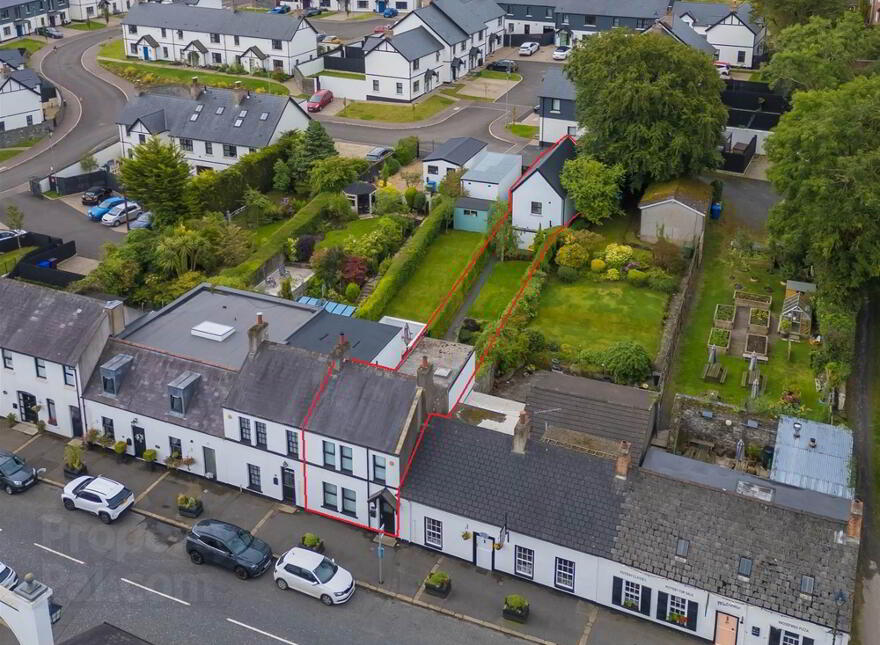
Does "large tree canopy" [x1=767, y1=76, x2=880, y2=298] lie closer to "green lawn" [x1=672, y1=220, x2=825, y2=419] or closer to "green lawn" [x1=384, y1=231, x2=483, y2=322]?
"green lawn" [x1=672, y1=220, x2=825, y2=419]

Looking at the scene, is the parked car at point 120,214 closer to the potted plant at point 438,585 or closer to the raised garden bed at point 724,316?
the raised garden bed at point 724,316

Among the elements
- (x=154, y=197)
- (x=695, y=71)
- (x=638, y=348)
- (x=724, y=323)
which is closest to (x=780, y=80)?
(x=695, y=71)

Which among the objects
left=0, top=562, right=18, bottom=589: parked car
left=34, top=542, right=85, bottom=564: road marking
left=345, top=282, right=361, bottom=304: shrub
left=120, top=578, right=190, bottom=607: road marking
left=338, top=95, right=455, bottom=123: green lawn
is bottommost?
left=120, top=578, right=190, bottom=607: road marking

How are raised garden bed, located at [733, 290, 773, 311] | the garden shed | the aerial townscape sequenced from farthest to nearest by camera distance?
the garden shed, raised garden bed, located at [733, 290, 773, 311], the aerial townscape

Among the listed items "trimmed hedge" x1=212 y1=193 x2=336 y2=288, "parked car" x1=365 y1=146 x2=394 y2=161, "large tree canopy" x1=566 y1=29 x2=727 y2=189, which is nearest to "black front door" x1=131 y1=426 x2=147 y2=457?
"trimmed hedge" x1=212 y1=193 x2=336 y2=288

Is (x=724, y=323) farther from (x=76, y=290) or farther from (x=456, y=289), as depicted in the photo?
(x=76, y=290)

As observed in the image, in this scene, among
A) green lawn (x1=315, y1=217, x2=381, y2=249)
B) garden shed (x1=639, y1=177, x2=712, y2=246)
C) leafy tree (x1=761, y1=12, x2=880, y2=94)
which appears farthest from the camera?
leafy tree (x1=761, y1=12, x2=880, y2=94)

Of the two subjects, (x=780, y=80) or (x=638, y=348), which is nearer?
(x=638, y=348)
